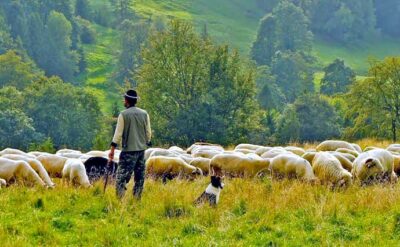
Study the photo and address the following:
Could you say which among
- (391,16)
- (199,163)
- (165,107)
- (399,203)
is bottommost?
(165,107)

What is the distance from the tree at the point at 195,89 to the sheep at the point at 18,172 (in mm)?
46339

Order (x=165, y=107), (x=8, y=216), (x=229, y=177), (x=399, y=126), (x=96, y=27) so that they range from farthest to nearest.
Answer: (x=96, y=27), (x=165, y=107), (x=399, y=126), (x=229, y=177), (x=8, y=216)

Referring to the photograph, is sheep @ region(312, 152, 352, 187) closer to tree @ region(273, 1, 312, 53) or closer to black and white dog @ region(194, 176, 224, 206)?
black and white dog @ region(194, 176, 224, 206)

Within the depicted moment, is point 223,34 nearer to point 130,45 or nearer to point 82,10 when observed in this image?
point 130,45

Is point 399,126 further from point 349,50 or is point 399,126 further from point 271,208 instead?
point 349,50

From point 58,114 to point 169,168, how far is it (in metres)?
66.9

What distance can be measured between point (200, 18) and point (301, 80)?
5036 centimetres

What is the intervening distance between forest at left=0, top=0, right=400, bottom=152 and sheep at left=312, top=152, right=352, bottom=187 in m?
21.9

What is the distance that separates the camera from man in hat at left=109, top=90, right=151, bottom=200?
12.4m

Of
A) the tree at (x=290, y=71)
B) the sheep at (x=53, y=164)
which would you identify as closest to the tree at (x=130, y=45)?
the tree at (x=290, y=71)

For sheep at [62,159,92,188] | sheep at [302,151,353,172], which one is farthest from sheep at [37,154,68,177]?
sheep at [302,151,353,172]

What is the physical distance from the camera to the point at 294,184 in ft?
45.7

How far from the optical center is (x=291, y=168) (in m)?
16.1

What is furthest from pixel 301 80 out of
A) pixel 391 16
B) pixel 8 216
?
pixel 8 216
